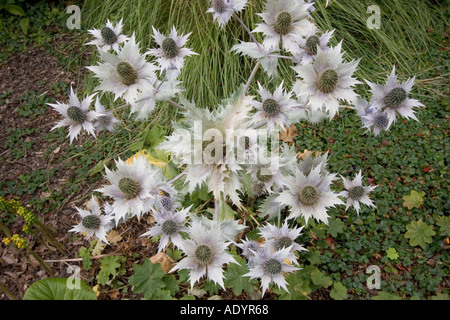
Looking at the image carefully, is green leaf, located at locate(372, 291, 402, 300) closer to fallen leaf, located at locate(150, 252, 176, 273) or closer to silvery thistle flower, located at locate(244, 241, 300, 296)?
silvery thistle flower, located at locate(244, 241, 300, 296)

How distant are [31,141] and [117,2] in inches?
62.2

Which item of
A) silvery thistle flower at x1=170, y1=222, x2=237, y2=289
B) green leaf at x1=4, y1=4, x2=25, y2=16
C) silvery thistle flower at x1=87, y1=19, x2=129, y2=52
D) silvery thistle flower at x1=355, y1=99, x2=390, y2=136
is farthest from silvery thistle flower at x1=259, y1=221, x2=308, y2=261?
green leaf at x1=4, y1=4, x2=25, y2=16

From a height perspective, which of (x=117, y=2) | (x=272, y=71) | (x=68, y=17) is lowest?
(x=272, y=71)

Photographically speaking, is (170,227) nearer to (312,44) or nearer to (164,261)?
(164,261)

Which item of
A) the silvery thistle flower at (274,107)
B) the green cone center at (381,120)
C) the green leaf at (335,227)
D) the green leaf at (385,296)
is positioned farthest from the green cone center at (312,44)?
the green leaf at (385,296)

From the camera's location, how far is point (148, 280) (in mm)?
2041

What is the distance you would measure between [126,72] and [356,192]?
1.44 metres

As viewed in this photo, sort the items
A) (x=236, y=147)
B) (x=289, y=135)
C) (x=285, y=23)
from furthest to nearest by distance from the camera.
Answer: (x=289, y=135)
(x=285, y=23)
(x=236, y=147)

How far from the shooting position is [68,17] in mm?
3838

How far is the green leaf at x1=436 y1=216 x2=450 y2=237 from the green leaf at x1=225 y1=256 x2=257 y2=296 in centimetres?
126

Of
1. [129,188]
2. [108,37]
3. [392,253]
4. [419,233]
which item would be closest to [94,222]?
[129,188]

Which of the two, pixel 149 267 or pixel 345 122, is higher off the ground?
pixel 345 122
